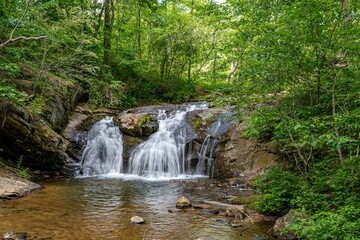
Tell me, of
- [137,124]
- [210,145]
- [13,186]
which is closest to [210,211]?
[13,186]

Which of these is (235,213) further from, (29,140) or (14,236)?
(29,140)

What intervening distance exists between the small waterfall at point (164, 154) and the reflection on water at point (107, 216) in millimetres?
2855

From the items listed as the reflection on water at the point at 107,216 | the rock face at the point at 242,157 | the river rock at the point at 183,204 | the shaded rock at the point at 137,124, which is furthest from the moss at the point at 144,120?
the river rock at the point at 183,204

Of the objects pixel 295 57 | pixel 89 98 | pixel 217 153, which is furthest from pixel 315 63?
pixel 89 98

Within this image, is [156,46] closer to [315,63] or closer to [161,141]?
[161,141]

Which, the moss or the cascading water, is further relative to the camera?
the moss

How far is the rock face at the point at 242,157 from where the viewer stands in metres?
10.3

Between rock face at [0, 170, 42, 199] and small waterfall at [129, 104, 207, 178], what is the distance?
426cm

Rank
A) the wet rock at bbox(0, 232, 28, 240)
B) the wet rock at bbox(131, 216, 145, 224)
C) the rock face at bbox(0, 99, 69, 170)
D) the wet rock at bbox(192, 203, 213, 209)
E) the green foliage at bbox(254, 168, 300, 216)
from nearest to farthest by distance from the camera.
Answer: the wet rock at bbox(0, 232, 28, 240)
the wet rock at bbox(131, 216, 145, 224)
the green foliage at bbox(254, 168, 300, 216)
the wet rock at bbox(192, 203, 213, 209)
the rock face at bbox(0, 99, 69, 170)

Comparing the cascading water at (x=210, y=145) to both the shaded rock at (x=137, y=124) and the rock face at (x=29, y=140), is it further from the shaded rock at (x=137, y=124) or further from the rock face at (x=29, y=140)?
the rock face at (x=29, y=140)

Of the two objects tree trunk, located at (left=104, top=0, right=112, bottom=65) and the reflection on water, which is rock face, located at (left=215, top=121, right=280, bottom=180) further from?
tree trunk, located at (left=104, top=0, right=112, bottom=65)

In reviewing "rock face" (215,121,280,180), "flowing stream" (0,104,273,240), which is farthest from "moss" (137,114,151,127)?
"rock face" (215,121,280,180)

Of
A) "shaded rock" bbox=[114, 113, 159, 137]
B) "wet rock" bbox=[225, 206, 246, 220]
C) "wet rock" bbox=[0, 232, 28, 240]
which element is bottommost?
"wet rock" bbox=[0, 232, 28, 240]

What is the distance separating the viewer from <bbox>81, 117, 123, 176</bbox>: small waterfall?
12.0 m
